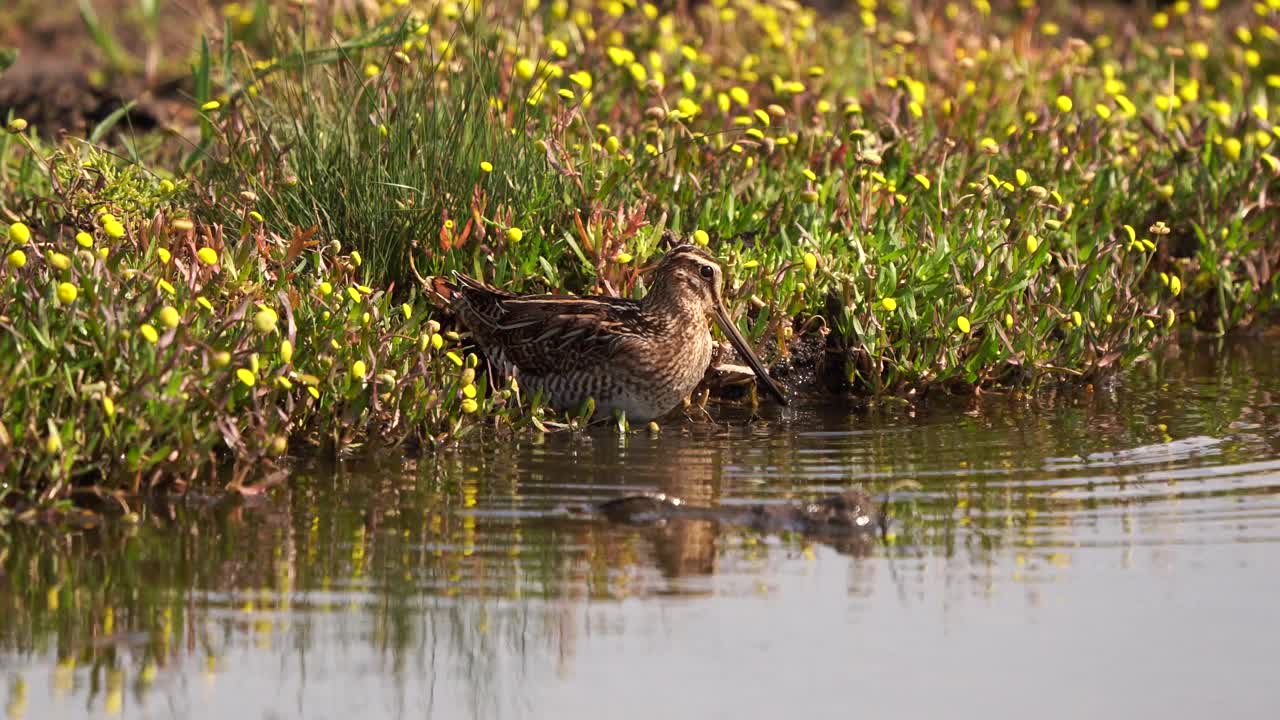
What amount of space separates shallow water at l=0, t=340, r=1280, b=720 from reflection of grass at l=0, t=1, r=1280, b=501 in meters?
0.44

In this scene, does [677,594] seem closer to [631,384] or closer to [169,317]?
[169,317]

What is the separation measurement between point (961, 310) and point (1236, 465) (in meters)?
1.57

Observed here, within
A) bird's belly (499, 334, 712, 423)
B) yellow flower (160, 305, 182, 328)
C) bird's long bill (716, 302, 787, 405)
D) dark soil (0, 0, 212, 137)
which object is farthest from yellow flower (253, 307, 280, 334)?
dark soil (0, 0, 212, 137)

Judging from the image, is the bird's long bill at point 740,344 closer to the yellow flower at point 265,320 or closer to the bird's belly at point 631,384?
the bird's belly at point 631,384

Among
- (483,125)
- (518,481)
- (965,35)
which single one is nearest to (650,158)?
(483,125)

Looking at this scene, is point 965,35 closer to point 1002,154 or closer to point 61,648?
point 1002,154

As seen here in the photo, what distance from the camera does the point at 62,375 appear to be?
669 centimetres

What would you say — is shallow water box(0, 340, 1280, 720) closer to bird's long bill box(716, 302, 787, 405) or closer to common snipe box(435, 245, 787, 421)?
common snipe box(435, 245, 787, 421)

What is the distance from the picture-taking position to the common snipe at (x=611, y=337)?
8203 millimetres

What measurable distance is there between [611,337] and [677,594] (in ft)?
8.76

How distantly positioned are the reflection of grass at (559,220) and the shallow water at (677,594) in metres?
0.44

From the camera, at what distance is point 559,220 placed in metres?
8.89

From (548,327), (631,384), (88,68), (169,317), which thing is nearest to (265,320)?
(169,317)

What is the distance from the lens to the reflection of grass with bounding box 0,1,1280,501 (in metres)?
6.93
